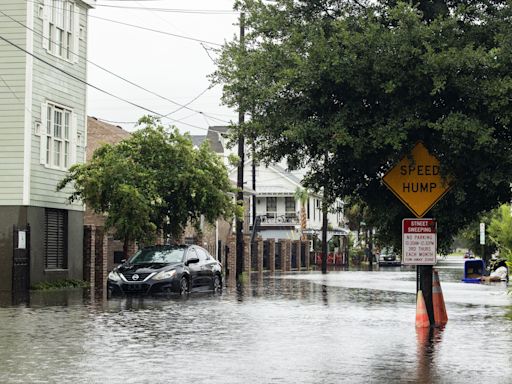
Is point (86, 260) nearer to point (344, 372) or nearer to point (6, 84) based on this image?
point (6, 84)

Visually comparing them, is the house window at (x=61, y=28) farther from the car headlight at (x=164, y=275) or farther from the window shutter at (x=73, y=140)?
the car headlight at (x=164, y=275)

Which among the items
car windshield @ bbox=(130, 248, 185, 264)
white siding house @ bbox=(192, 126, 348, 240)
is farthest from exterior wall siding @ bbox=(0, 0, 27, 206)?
white siding house @ bbox=(192, 126, 348, 240)

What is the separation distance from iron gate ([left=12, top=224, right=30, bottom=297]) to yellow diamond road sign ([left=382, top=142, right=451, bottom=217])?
1627 centimetres

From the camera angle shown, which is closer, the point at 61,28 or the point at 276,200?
the point at 61,28

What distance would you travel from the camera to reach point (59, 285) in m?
32.1

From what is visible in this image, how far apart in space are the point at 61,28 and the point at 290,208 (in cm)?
5452

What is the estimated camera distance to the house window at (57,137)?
3183cm

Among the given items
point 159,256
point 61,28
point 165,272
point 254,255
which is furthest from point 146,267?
point 254,255

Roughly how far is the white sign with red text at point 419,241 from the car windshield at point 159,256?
10.7m

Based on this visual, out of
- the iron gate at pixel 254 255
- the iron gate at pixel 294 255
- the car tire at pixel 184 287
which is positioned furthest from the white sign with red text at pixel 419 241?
the iron gate at pixel 294 255

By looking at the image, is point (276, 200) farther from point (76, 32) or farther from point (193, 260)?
point (193, 260)

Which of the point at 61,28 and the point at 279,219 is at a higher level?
the point at 61,28

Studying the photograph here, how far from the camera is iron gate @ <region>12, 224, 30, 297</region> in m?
30.0

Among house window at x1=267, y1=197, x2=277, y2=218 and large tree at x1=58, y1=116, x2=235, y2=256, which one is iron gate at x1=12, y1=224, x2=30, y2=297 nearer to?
large tree at x1=58, y1=116, x2=235, y2=256
